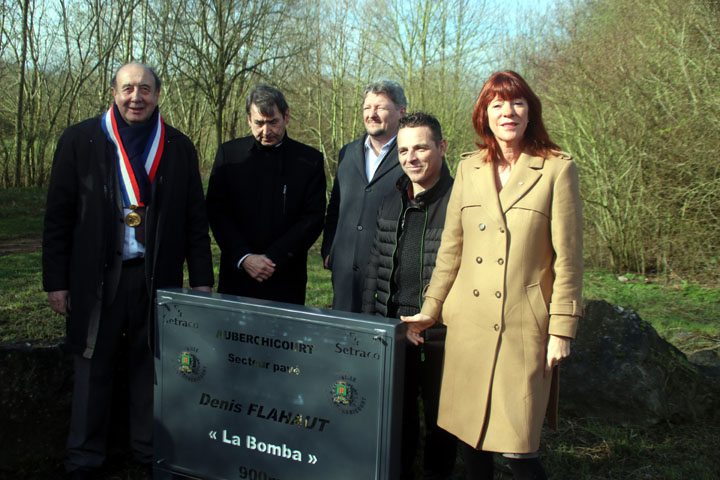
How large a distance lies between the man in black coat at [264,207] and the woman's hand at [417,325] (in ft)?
3.78

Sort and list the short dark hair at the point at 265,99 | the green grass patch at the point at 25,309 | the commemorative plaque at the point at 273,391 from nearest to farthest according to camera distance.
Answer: the commemorative plaque at the point at 273,391 < the short dark hair at the point at 265,99 < the green grass patch at the point at 25,309

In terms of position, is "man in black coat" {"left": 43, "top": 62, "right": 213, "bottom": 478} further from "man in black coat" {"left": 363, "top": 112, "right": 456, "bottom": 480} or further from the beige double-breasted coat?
the beige double-breasted coat

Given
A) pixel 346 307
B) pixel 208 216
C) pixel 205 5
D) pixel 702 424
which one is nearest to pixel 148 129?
pixel 208 216

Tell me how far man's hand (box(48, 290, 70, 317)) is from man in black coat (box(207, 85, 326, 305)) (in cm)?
86

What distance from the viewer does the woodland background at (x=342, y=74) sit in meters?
9.04

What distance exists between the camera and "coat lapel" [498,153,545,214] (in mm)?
2262

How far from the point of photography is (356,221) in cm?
340

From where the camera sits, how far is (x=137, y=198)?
299 cm

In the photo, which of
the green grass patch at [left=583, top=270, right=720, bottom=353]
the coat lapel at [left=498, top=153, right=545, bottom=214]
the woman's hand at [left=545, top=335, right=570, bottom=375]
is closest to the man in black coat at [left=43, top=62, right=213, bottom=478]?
the coat lapel at [left=498, top=153, right=545, bottom=214]

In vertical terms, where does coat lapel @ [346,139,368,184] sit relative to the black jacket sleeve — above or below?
above

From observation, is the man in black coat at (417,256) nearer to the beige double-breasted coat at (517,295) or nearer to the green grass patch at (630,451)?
the beige double-breasted coat at (517,295)

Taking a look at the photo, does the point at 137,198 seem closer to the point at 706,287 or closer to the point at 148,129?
the point at 148,129

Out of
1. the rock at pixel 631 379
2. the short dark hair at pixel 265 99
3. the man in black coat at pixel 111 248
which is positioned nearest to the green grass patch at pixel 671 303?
the rock at pixel 631 379

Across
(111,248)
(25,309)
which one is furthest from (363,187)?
(25,309)
